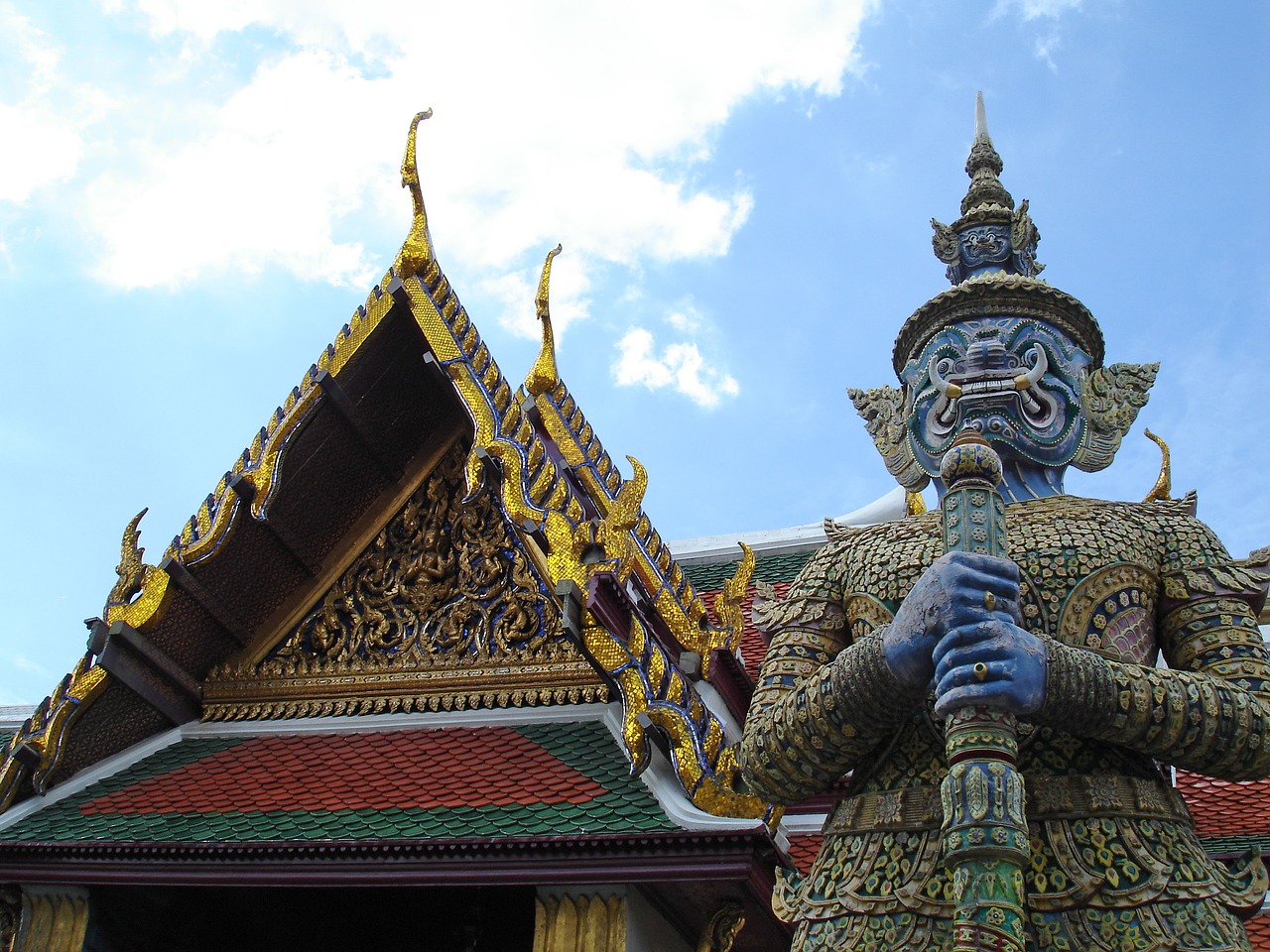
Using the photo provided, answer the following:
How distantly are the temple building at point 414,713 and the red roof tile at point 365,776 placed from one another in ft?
0.05

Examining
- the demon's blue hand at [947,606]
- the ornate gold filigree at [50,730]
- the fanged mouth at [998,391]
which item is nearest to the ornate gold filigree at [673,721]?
the fanged mouth at [998,391]

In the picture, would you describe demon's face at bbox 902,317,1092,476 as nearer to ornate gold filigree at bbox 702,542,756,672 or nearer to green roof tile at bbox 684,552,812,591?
ornate gold filigree at bbox 702,542,756,672

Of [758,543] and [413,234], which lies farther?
[758,543]

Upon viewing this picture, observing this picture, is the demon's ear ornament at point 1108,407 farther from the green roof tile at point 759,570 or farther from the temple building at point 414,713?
the green roof tile at point 759,570

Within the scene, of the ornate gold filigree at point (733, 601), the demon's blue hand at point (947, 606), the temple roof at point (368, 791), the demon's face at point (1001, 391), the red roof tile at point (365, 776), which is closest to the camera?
the demon's blue hand at point (947, 606)

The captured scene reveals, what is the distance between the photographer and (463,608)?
5.42 meters

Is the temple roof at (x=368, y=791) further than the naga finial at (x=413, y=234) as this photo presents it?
No

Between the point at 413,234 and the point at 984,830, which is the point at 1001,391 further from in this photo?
the point at 413,234

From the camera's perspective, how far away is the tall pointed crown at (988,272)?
11.9ft

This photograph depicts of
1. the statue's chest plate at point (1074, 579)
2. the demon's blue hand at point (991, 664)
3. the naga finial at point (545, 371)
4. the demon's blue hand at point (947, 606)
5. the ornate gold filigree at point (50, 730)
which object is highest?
the naga finial at point (545, 371)

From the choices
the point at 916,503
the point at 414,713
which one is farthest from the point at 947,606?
the point at 414,713

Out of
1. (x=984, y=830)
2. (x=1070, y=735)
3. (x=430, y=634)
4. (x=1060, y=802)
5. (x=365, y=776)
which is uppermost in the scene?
(x=430, y=634)

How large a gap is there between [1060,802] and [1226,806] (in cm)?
223

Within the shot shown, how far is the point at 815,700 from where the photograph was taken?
3.03 metres
